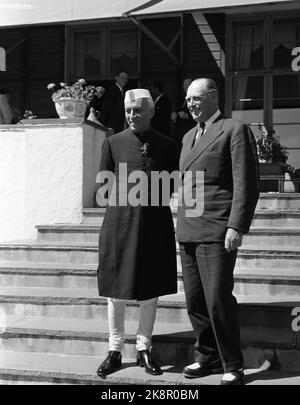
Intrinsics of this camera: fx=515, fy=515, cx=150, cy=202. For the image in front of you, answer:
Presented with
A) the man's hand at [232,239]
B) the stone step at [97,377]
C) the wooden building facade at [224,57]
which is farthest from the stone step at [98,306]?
the wooden building facade at [224,57]

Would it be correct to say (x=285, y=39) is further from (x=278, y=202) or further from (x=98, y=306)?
(x=98, y=306)

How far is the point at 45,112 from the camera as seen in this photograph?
965 centimetres

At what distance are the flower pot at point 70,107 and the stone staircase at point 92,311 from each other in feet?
4.89

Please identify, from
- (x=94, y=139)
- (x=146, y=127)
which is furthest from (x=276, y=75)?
(x=146, y=127)

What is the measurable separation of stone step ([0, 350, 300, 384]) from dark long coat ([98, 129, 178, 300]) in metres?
0.51

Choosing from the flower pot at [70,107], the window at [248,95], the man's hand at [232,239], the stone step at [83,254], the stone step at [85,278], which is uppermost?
the window at [248,95]

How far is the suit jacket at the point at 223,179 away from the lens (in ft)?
9.95

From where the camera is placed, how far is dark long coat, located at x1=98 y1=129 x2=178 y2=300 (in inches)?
131

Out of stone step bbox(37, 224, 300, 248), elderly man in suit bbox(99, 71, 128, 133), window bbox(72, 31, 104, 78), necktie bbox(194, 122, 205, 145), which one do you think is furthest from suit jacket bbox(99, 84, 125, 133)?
necktie bbox(194, 122, 205, 145)

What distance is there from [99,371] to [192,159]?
148cm

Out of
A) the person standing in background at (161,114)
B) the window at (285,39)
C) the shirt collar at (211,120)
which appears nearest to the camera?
the shirt collar at (211,120)

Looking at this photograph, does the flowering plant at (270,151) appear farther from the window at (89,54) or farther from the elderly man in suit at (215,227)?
the elderly man in suit at (215,227)

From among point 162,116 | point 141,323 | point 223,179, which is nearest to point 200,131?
point 223,179

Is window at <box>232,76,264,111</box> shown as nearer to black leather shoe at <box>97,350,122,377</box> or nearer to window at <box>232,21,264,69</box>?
window at <box>232,21,264,69</box>
